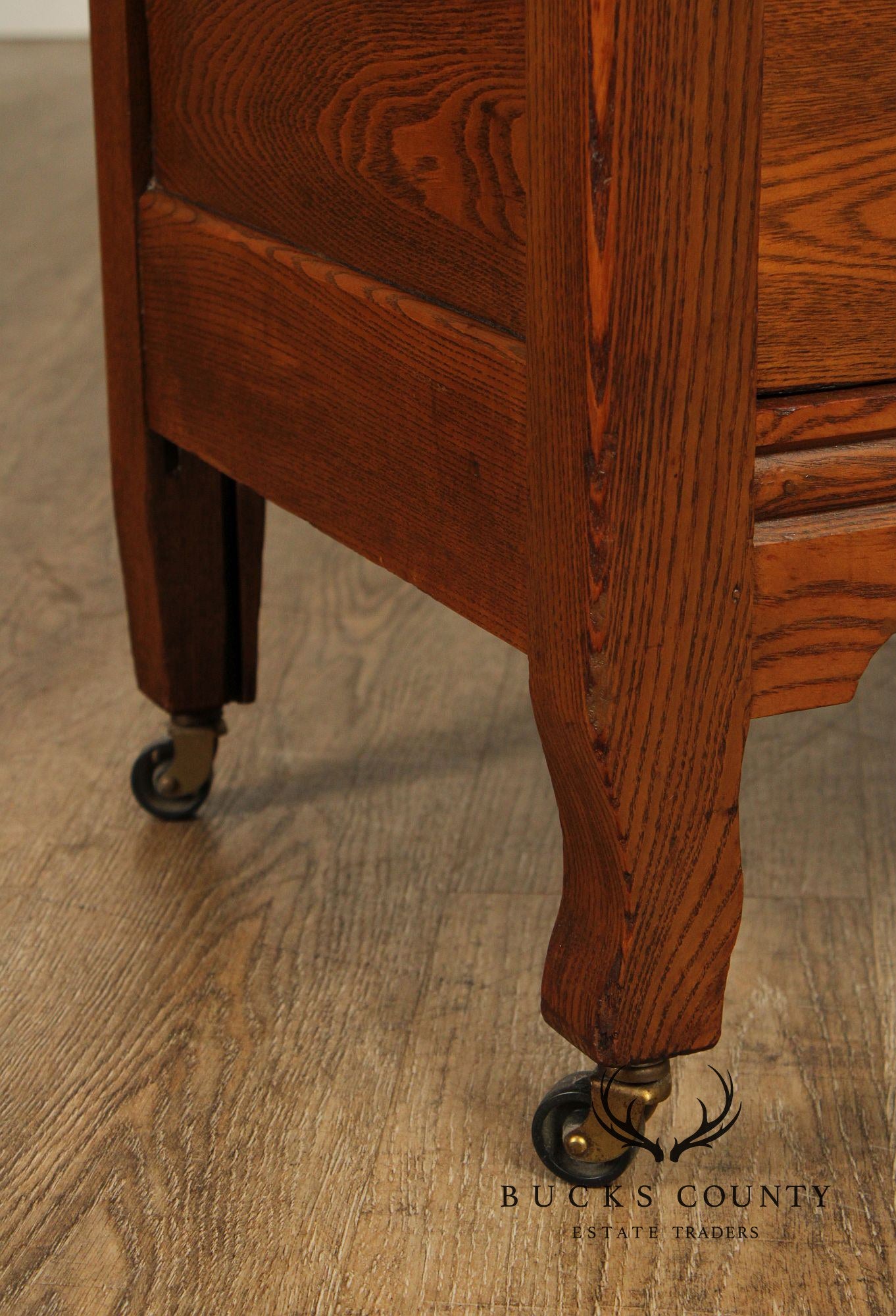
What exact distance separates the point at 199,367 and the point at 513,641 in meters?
0.32

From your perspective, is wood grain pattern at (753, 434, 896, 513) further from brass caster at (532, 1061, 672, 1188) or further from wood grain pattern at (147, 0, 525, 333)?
brass caster at (532, 1061, 672, 1188)

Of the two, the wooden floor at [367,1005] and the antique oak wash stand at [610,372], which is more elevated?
the antique oak wash stand at [610,372]

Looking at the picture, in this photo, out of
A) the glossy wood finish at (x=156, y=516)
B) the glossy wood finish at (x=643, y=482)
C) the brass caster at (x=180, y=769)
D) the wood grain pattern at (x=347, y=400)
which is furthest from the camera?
the brass caster at (x=180, y=769)

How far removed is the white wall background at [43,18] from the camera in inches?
183

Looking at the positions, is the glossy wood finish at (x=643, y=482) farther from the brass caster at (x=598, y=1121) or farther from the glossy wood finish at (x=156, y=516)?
the glossy wood finish at (x=156, y=516)

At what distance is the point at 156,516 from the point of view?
0.99 meters

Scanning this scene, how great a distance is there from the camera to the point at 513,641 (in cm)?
66

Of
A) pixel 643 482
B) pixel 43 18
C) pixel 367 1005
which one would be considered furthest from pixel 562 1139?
pixel 43 18

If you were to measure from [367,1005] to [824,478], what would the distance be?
0.39m

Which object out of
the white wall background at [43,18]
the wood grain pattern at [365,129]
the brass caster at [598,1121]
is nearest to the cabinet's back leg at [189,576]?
the wood grain pattern at [365,129]

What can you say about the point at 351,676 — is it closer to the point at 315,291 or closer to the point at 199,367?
the point at 199,367

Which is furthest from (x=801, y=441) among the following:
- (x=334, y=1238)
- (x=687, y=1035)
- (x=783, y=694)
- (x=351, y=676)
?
(x=351, y=676)

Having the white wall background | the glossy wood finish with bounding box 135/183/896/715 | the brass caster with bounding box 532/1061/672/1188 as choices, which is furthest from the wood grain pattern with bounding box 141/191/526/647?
the white wall background

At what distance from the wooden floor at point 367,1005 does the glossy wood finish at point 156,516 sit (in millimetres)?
110
